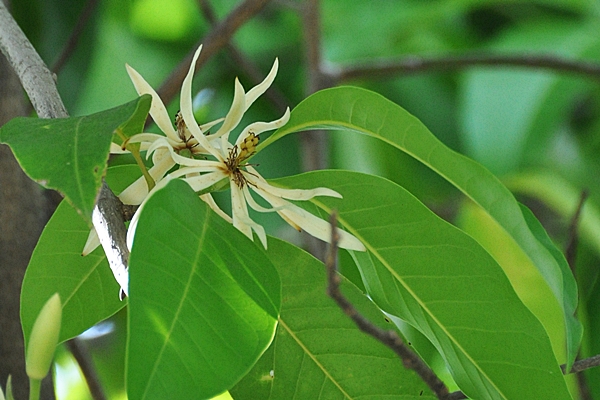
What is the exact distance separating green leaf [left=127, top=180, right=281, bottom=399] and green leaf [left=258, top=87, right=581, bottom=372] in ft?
0.29

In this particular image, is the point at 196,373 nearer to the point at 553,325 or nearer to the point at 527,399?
the point at 527,399

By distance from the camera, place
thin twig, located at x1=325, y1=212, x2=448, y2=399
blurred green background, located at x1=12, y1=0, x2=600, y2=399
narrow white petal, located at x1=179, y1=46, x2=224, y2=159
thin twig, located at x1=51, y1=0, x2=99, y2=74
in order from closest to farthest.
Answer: thin twig, located at x1=325, y1=212, x2=448, y2=399
narrow white petal, located at x1=179, y1=46, x2=224, y2=159
thin twig, located at x1=51, y1=0, x2=99, y2=74
blurred green background, located at x1=12, y1=0, x2=600, y2=399

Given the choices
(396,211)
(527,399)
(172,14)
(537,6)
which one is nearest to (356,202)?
(396,211)

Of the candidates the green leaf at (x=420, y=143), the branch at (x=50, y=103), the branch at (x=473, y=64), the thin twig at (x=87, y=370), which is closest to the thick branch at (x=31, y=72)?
the branch at (x=50, y=103)

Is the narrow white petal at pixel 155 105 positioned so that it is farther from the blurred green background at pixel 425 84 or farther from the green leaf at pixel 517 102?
the green leaf at pixel 517 102

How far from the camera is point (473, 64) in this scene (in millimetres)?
766

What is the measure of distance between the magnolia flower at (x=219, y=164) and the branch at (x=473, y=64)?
447 millimetres

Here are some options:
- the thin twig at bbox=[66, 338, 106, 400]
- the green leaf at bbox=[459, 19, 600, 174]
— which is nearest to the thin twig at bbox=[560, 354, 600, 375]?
the thin twig at bbox=[66, 338, 106, 400]

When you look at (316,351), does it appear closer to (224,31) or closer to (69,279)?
(69,279)

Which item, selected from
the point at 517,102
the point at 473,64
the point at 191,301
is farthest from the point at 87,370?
the point at 517,102

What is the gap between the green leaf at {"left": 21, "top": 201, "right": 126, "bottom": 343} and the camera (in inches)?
13.5

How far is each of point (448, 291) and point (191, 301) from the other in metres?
0.16

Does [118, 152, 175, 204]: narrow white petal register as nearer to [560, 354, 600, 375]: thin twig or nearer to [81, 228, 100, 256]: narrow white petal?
[81, 228, 100, 256]: narrow white petal

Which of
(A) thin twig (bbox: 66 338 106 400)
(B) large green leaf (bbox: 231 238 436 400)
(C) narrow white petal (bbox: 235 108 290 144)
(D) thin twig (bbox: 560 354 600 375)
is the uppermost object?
(C) narrow white petal (bbox: 235 108 290 144)
